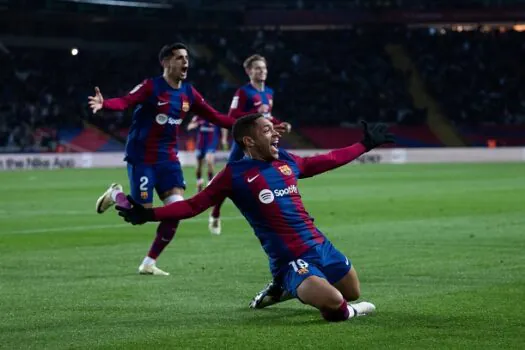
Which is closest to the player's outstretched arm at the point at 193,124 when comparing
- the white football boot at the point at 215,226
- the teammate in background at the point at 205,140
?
the teammate in background at the point at 205,140

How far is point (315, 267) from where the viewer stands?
29.1 feet

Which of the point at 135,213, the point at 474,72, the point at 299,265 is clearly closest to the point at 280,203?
the point at 299,265

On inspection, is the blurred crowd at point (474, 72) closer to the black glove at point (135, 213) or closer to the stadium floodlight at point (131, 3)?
the stadium floodlight at point (131, 3)

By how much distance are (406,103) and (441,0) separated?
18.2 ft

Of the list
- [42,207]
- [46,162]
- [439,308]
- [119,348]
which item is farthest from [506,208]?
[46,162]

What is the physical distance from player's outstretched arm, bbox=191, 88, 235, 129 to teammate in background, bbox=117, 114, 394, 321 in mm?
3259

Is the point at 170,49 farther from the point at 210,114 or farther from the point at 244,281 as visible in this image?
the point at 244,281

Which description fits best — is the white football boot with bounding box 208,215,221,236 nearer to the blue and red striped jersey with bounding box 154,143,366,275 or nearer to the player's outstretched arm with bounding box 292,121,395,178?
the player's outstretched arm with bounding box 292,121,395,178

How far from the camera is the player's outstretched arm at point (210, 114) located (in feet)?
40.6

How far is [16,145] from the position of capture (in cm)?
4659

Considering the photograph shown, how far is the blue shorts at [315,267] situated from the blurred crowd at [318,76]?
40527mm

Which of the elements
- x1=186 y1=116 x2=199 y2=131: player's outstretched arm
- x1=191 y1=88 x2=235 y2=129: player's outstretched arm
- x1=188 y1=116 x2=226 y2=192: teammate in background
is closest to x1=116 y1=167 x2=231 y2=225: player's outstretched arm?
x1=191 y1=88 x2=235 y2=129: player's outstretched arm

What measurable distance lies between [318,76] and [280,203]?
45.4m

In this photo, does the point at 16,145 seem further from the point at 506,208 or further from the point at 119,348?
the point at 119,348
